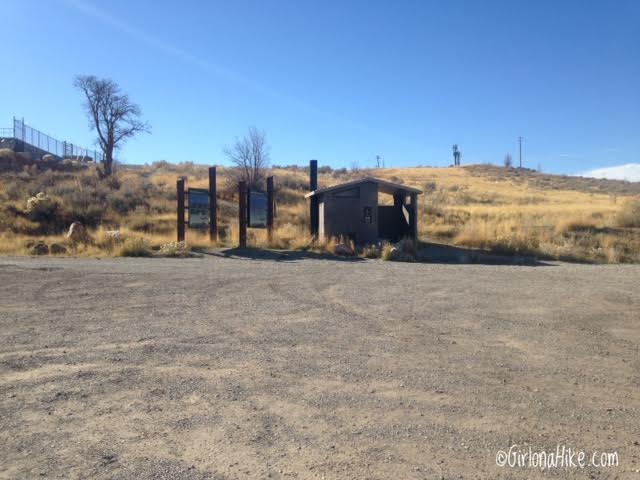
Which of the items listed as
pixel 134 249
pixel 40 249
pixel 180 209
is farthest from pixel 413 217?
pixel 40 249

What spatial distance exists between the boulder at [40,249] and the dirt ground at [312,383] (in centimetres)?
1064

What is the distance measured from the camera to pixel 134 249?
21234 mm

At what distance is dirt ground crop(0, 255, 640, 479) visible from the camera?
427 centimetres

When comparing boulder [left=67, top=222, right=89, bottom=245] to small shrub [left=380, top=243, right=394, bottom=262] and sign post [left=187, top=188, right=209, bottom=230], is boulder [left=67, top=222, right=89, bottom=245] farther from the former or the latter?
small shrub [left=380, top=243, right=394, bottom=262]

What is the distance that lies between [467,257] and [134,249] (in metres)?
12.2

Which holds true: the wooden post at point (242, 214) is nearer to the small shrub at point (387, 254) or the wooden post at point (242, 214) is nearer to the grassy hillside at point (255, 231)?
the grassy hillside at point (255, 231)

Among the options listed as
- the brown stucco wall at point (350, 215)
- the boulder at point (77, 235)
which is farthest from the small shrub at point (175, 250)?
the brown stucco wall at point (350, 215)

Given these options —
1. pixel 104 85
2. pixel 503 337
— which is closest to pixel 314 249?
pixel 503 337

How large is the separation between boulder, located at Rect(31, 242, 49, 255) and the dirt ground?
10.6 metres

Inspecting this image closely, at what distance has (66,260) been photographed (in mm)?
19266

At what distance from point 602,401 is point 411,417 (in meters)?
1.93

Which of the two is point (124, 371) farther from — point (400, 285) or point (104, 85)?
point (104, 85)

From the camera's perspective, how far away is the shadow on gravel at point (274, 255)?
2003 centimetres

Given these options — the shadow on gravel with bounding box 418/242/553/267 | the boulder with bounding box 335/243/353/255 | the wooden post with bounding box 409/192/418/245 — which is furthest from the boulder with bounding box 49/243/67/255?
the wooden post with bounding box 409/192/418/245
